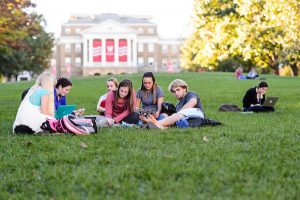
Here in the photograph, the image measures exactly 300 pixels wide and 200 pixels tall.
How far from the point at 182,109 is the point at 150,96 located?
1.41 metres

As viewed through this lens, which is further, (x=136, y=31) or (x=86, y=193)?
(x=136, y=31)

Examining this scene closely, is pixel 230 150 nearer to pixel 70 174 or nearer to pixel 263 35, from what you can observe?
pixel 70 174

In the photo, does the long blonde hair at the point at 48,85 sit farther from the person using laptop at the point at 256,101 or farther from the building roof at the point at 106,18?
the building roof at the point at 106,18

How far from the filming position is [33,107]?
8102 mm

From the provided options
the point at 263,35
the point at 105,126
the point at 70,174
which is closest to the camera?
the point at 70,174

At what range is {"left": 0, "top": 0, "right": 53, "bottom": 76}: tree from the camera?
25312 mm

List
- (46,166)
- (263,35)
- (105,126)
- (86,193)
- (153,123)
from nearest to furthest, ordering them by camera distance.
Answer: (86,193), (46,166), (153,123), (105,126), (263,35)

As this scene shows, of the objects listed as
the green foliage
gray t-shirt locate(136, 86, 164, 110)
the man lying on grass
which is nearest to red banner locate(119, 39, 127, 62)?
the green foliage

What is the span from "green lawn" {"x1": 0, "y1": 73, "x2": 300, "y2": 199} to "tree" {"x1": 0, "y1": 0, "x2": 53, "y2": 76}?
17.6 m

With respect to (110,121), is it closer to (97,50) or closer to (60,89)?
(60,89)

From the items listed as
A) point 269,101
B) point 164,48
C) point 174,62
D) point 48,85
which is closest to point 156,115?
point 48,85

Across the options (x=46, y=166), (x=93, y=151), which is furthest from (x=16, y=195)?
(x=93, y=151)

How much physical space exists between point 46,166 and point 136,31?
311ft

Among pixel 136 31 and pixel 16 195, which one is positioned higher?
pixel 136 31
